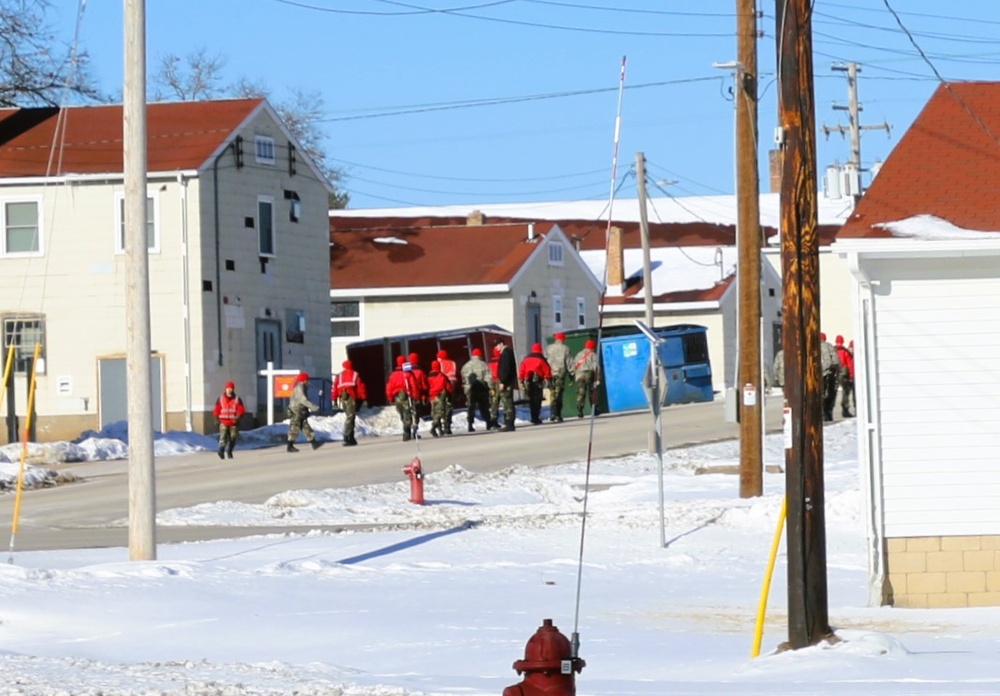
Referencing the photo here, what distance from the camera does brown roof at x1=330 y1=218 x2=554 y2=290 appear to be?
2189 inches

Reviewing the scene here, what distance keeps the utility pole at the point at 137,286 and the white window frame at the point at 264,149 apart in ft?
90.5

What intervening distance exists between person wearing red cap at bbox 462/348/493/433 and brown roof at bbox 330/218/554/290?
50.2 feet

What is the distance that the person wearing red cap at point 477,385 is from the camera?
1532 inches

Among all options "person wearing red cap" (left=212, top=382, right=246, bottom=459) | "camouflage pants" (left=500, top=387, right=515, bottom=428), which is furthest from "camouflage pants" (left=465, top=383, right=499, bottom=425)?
"person wearing red cap" (left=212, top=382, right=246, bottom=459)

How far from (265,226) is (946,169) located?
1153 inches

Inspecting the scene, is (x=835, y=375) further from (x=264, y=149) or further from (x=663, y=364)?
(x=264, y=149)

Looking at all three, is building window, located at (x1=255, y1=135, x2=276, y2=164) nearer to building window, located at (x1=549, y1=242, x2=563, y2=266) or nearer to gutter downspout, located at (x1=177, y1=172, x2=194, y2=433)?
gutter downspout, located at (x1=177, y1=172, x2=194, y2=433)

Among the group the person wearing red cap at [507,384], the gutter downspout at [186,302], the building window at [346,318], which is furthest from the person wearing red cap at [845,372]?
the building window at [346,318]

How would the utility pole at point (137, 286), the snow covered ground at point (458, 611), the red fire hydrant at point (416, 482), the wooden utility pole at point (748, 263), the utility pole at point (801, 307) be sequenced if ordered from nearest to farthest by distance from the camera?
the snow covered ground at point (458, 611)
the utility pole at point (801, 307)
the utility pole at point (137, 286)
the wooden utility pole at point (748, 263)
the red fire hydrant at point (416, 482)

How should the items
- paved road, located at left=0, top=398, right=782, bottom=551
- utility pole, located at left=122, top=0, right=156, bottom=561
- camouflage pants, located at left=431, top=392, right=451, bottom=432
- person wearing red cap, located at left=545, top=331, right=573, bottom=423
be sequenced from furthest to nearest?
person wearing red cap, located at left=545, top=331, right=573, bottom=423 < camouflage pants, located at left=431, top=392, right=451, bottom=432 < paved road, located at left=0, top=398, right=782, bottom=551 < utility pole, located at left=122, top=0, right=156, bottom=561

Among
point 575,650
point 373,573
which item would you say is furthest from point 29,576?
point 575,650

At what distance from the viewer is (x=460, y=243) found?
189ft

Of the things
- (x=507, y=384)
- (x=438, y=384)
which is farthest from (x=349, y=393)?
(x=507, y=384)

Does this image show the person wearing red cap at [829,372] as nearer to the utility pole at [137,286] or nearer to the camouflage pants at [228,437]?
the camouflage pants at [228,437]
